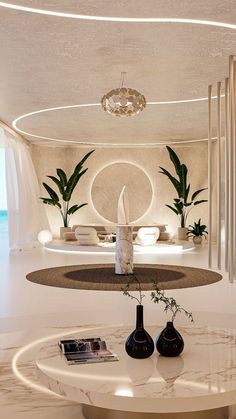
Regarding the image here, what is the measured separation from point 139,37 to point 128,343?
3.31 meters

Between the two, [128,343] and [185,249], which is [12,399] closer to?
[128,343]

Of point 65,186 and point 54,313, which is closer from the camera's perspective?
point 54,313

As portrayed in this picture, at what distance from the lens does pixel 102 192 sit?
14734mm

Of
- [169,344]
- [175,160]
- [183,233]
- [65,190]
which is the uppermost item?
[175,160]

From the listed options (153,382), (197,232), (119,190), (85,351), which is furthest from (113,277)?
(119,190)

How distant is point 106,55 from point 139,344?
12.3ft

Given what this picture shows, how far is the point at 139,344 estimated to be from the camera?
2996mm

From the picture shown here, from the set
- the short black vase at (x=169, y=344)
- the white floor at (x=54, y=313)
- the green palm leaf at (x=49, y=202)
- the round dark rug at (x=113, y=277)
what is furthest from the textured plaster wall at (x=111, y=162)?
the short black vase at (x=169, y=344)

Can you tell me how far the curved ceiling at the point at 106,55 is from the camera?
4.48 m

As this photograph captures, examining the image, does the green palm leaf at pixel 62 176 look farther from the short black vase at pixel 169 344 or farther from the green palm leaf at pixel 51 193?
the short black vase at pixel 169 344

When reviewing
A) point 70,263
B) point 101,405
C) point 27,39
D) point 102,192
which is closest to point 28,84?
point 27,39

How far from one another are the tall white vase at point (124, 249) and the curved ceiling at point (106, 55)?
2124mm

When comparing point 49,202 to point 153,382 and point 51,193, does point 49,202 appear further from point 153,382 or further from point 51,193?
point 153,382

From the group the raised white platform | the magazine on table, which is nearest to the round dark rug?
the raised white platform
